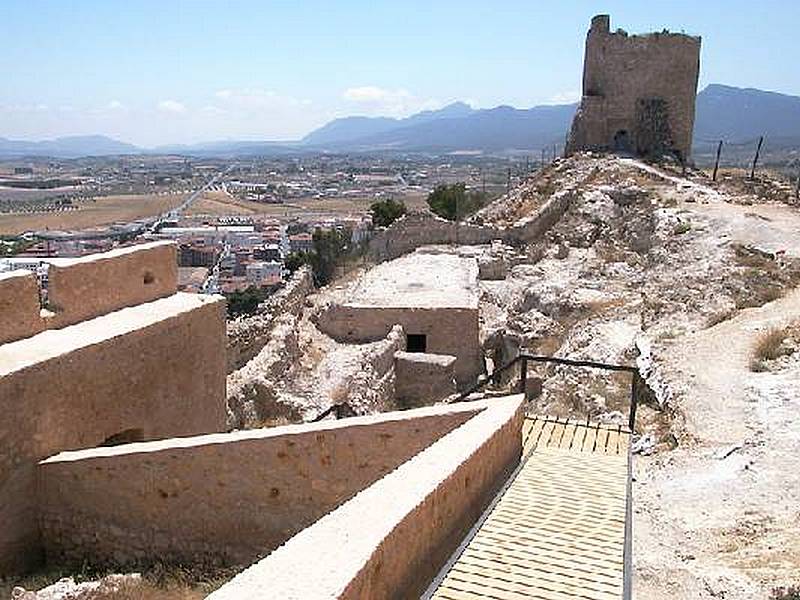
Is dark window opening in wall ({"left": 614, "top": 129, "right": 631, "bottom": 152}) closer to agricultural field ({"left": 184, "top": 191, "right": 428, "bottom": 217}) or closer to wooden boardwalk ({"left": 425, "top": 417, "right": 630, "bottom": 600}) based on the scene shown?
wooden boardwalk ({"left": 425, "top": 417, "right": 630, "bottom": 600})

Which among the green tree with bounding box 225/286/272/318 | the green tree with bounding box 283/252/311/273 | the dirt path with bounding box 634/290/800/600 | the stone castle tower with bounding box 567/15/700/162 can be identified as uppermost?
the stone castle tower with bounding box 567/15/700/162

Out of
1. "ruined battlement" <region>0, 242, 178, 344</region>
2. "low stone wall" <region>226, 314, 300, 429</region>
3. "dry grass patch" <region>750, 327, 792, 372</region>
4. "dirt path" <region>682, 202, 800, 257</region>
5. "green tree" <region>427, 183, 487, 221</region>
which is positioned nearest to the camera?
"ruined battlement" <region>0, 242, 178, 344</region>

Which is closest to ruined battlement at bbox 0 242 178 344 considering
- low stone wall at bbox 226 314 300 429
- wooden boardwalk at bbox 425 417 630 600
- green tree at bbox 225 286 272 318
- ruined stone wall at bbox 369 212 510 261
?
low stone wall at bbox 226 314 300 429

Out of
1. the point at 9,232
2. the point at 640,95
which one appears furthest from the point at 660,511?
the point at 9,232

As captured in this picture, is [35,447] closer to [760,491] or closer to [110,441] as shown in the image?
[110,441]

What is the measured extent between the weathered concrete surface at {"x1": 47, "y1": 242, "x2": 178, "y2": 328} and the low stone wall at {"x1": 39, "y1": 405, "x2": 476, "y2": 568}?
1.99 m

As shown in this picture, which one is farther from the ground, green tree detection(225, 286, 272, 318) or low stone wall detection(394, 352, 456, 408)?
low stone wall detection(394, 352, 456, 408)

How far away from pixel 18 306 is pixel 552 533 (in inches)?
237

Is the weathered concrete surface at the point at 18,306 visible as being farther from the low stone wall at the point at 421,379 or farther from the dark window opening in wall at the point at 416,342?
the dark window opening in wall at the point at 416,342

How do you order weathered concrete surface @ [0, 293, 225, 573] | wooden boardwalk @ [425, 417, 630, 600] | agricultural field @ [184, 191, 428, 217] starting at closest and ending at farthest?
wooden boardwalk @ [425, 417, 630, 600], weathered concrete surface @ [0, 293, 225, 573], agricultural field @ [184, 191, 428, 217]

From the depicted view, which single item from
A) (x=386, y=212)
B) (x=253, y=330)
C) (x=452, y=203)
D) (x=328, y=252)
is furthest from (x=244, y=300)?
(x=253, y=330)

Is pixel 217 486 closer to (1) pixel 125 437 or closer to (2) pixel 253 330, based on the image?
(1) pixel 125 437

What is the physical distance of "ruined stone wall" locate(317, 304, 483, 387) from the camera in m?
17.6

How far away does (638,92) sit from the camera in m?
32.2
